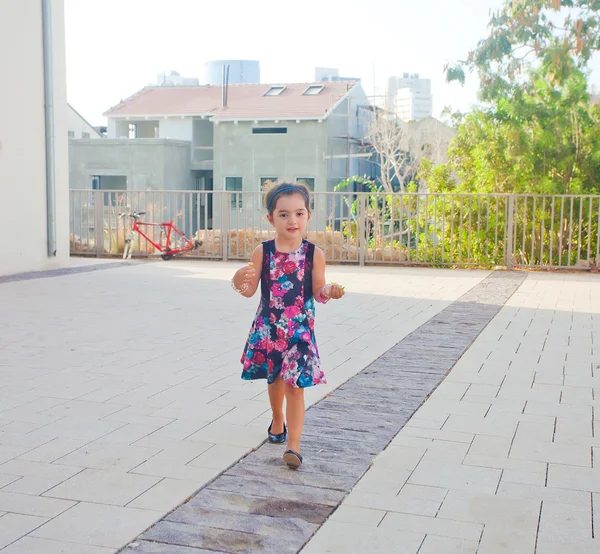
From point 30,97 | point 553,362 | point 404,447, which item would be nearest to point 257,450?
point 404,447

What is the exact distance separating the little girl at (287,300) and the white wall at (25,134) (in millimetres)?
8745

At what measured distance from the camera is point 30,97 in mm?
11969

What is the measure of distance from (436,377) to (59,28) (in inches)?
379

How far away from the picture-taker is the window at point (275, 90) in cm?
3770

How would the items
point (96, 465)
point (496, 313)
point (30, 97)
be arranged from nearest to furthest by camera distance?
point (96, 465), point (496, 313), point (30, 97)

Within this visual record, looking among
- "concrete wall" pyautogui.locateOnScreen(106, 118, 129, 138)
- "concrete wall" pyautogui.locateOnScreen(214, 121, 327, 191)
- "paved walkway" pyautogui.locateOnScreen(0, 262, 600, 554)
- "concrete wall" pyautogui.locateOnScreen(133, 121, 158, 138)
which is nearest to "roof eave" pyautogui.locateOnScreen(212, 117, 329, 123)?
"concrete wall" pyautogui.locateOnScreen(214, 121, 327, 191)

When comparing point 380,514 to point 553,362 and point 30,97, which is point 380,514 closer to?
point 553,362

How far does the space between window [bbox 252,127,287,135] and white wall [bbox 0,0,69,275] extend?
2241cm

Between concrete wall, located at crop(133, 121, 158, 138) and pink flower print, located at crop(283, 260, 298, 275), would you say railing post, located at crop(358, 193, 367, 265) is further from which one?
concrete wall, located at crop(133, 121, 158, 138)

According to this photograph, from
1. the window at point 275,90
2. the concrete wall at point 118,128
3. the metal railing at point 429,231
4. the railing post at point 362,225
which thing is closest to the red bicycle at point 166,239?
the metal railing at point 429,231

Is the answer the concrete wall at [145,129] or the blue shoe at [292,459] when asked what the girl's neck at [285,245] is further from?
the concrete wall at [145,129]

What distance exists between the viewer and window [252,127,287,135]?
114 feet

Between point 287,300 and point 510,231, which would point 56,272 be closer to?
point 510,231

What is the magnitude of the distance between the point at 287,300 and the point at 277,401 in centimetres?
51
